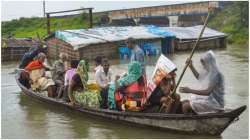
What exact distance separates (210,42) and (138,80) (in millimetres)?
20803

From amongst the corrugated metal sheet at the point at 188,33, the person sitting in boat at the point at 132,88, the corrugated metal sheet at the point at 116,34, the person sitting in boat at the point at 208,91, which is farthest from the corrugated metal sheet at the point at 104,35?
the person sitting in boat at the point at 208,91

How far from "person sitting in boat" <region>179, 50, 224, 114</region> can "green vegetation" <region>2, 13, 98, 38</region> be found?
99.2 ft

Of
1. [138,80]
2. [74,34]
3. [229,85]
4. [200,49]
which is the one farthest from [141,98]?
[200,49]

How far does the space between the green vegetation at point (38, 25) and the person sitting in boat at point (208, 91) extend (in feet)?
99.2

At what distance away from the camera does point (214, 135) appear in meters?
6.94

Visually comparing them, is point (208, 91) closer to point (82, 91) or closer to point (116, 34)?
point (82, 91)

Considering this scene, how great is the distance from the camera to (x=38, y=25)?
134 feet

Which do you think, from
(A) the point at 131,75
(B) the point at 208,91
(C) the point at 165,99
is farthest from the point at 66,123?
(B) the point at 208,91

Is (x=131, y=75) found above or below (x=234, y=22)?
below

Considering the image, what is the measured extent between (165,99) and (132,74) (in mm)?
650

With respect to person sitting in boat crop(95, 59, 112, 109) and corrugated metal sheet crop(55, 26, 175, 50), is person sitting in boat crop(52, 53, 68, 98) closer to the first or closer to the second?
person sitting in boat crop(95, 59, 112, 109)

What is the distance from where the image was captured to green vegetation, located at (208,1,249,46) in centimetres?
3112

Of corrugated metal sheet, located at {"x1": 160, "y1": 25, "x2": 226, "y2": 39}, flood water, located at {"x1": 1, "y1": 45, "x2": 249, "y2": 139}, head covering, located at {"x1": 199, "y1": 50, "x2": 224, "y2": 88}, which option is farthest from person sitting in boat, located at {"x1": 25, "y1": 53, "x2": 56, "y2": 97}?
corrugated metal sheet, located at {"x1": 160, "y1": 25, "x2": 226, "y2": 39}

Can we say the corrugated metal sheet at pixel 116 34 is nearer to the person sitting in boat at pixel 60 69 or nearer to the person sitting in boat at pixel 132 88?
the person sitting in boat at pixel 60 69
